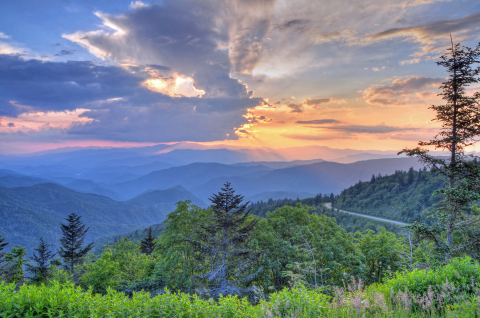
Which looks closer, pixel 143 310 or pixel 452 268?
pixel 143 310

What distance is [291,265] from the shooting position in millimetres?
16344

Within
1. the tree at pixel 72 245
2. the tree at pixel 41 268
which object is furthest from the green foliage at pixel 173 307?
the tree at pixel 72 245

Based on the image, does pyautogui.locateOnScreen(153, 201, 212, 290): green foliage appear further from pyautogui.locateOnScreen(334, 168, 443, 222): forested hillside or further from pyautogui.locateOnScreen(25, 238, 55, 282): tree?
pyautogui.locateOnScreen(334, 168, 443, 222): forested hillside

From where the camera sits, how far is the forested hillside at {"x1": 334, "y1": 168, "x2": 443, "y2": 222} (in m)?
106

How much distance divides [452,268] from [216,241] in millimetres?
16390

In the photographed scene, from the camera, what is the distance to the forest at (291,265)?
556 cm

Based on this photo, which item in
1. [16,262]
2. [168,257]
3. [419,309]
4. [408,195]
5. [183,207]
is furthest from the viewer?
Answer: [408,195]

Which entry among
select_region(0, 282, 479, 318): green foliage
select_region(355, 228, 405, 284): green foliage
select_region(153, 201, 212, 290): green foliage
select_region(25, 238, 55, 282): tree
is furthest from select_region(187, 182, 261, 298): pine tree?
select_region(25, 238, 55, 282): tree

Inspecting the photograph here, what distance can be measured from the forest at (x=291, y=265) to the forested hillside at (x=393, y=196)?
319 feet

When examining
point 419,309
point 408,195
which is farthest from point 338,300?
point 408,195

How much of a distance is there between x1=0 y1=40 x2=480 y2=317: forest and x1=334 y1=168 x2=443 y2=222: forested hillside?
97.3 metres

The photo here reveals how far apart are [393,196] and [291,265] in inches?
5723

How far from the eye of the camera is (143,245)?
51.8 metres

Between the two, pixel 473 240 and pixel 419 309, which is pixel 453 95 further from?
pixel 419 309
